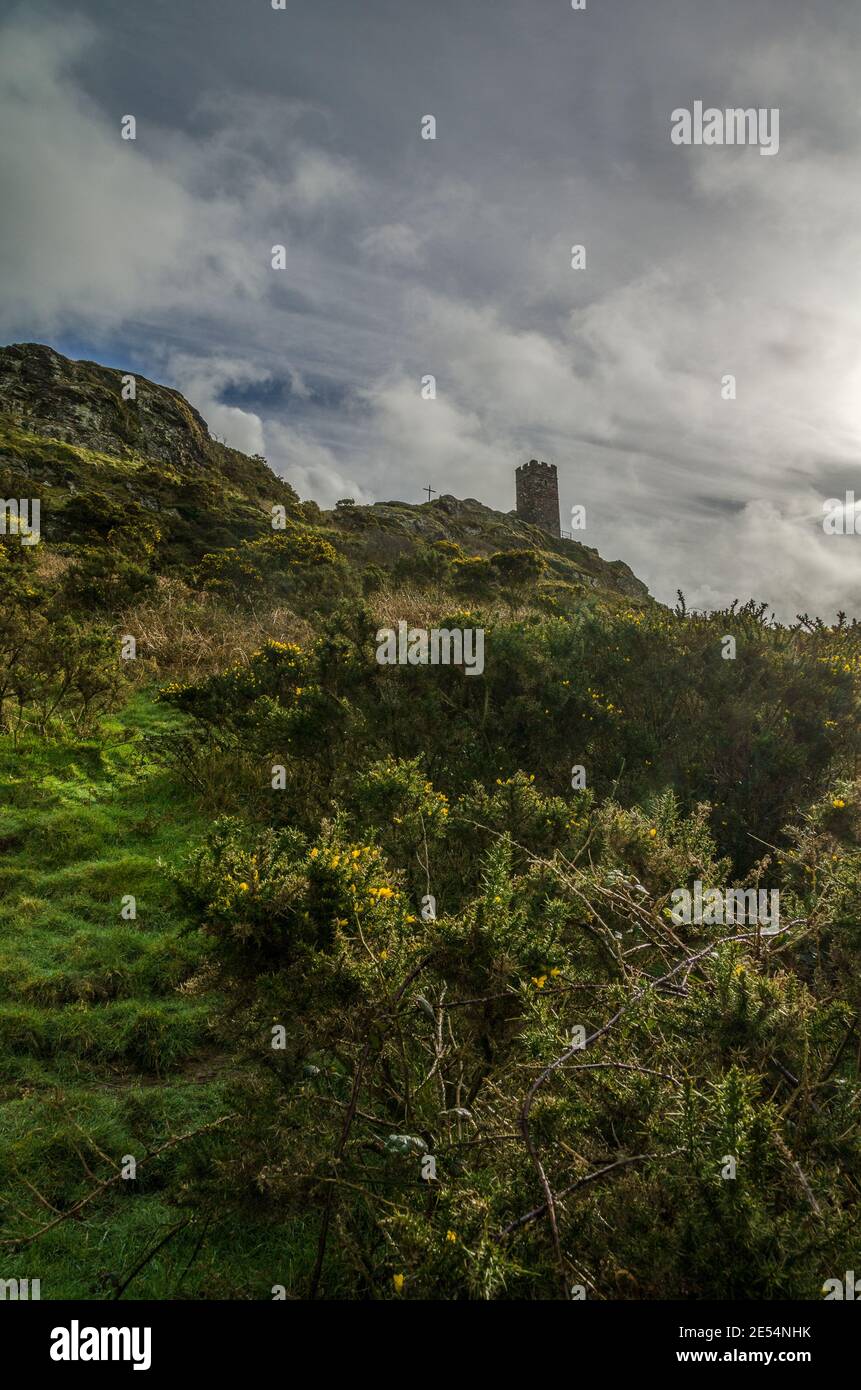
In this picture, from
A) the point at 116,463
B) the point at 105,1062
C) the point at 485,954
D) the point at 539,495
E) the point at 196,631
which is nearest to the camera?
the point at 485,954

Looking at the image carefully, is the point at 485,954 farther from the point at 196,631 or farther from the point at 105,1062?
the point at 196,631

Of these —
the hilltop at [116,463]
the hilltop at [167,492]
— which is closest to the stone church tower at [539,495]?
the hilltop at [167,492]

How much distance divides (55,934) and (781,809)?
208 inches

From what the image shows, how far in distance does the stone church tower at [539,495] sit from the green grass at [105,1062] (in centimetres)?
5848

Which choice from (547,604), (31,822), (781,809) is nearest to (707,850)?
(781,809)

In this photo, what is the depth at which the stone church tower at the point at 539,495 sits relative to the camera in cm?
6047

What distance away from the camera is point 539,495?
6094 cm

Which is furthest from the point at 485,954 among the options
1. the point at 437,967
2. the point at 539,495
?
the point at 539,495

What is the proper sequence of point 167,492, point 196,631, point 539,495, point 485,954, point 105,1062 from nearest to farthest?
1. point 485,954
2. point 105,1062
3. point 196,631
4. point 167,492
5. point 539,495

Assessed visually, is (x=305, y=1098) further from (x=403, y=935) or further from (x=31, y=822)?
(x=31, y=822)

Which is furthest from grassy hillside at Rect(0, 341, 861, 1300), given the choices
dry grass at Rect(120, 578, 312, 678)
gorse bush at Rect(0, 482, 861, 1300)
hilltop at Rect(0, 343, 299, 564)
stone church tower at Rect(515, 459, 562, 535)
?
stone church tower at Rect(515, 459, 562, 535)

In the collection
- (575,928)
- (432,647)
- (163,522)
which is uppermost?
(163,522)

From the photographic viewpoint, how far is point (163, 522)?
21.9 metres

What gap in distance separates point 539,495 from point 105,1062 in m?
62.5
